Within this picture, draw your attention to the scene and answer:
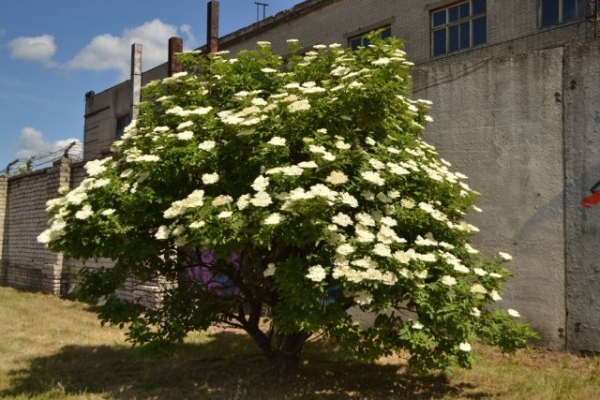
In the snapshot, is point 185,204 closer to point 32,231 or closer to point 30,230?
point 32,231

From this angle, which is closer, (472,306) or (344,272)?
(344,272)

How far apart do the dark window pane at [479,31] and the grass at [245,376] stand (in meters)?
9.64

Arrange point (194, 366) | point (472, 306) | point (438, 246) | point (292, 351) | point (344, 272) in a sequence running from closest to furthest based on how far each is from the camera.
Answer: point (344, 272) → point (472, 306) → point (438, 246) → point (292, 351) → point (194, 366)

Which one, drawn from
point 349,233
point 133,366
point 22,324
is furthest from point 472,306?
point 22,324

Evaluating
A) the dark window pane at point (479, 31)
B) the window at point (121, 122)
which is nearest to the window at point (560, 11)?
the dark window pane at point (479, 31)

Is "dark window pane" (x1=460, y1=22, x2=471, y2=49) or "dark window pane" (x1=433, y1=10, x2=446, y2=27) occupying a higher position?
"dark window pane" (x1=433, y1=10, x2=446, y2=27)

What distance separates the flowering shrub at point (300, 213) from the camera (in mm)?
5430

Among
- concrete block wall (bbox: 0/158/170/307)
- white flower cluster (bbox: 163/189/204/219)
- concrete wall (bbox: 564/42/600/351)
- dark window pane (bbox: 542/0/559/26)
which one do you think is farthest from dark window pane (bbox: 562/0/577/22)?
concrete block wall (bbox: 0/158/170/307)

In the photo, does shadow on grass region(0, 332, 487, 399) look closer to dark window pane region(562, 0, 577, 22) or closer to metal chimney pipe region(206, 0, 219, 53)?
metal chimney pipe region(206, 0, 219, 53)

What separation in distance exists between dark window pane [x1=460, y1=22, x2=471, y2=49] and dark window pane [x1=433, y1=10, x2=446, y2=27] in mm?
663

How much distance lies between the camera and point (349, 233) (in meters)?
5.80

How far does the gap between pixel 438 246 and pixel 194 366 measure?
4167mm

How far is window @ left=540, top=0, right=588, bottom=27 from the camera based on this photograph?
13773mm

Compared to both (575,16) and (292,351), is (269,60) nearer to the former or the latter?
(292,351)
